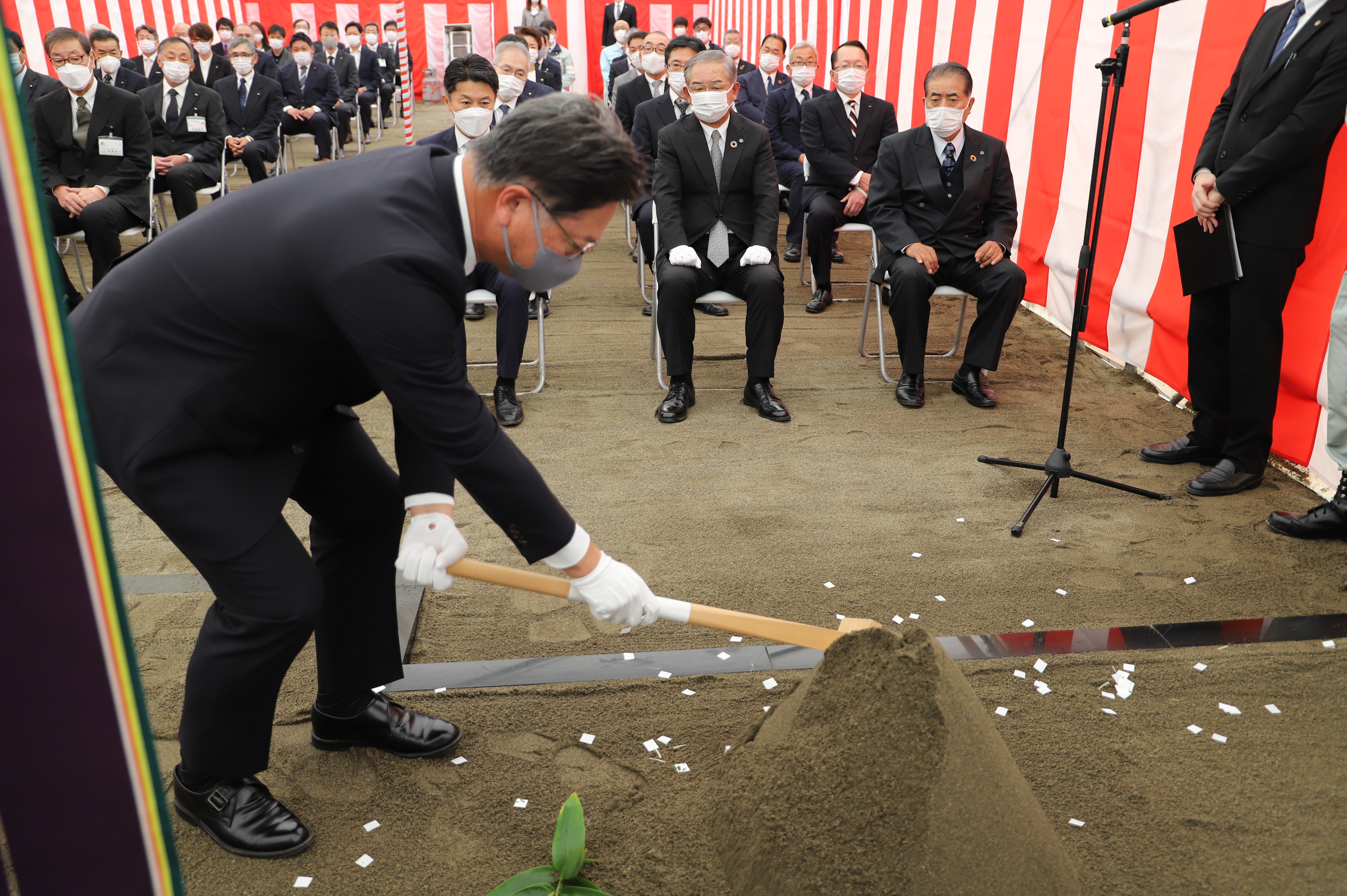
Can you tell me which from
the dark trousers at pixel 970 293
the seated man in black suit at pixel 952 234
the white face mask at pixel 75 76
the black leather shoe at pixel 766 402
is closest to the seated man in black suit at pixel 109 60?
the white face mask at pixel 75 76

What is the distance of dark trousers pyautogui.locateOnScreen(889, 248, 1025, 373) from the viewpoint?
13.4ft

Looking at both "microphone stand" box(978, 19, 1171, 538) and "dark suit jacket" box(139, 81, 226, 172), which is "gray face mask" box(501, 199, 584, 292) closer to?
"microphone stand" box(978, 19, 1171, 538)

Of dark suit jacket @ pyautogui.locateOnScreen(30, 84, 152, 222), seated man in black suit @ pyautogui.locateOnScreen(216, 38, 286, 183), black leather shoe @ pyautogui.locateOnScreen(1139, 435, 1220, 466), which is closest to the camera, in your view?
black leather shoe @ pyautogui.locateOnScreen(1139, 435, 1220, 466)

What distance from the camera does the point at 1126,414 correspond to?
159 inches

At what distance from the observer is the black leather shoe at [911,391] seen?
13.6 feet

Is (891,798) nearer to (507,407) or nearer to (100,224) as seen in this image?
(507,407)

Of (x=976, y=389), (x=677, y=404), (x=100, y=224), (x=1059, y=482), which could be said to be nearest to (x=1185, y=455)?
(x=1059, y=482)

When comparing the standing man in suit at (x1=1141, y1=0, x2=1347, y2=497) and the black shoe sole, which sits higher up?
the standing man in suit at (x1=1141, y1=0, x2=1347, y2=497)

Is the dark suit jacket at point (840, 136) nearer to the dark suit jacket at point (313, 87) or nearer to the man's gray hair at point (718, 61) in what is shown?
the man's gray hair at point (718, 61)

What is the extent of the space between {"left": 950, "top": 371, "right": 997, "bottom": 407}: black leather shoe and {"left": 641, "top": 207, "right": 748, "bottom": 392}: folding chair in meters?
1.08

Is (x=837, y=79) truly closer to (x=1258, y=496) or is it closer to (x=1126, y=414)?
(x=1126, y=414)

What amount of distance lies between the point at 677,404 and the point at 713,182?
44.4 inches

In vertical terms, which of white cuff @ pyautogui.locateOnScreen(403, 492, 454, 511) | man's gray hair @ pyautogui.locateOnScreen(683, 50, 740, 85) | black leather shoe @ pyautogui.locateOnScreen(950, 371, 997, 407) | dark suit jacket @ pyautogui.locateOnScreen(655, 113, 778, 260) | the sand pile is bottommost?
black leather shoe @ pyautogui.locateOnScreen(950, 371, 997, 407)

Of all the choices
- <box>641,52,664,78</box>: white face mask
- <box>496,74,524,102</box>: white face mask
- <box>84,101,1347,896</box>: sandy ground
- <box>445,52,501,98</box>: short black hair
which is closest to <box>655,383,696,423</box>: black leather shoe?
<box>84,101,1347,896</box>: sandy ground
